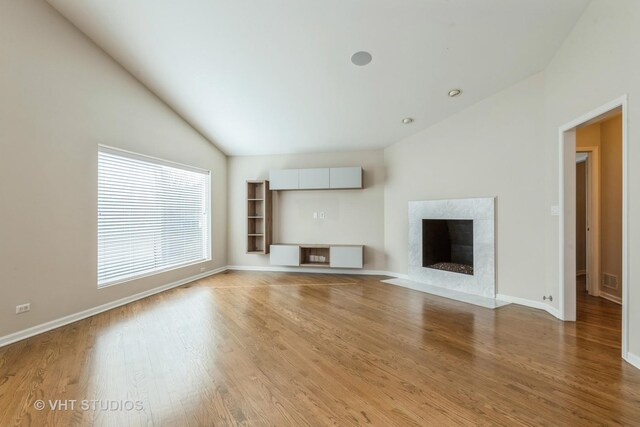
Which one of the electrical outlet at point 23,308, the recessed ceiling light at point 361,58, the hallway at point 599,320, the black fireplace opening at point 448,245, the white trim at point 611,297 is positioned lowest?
the hallway at point 599,320

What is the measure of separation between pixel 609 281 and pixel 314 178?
4712 mm

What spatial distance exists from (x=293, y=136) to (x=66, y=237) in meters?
3.52

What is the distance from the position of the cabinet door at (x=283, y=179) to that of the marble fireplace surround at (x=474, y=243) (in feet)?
7.49

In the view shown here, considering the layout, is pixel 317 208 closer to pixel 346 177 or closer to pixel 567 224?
pixel 346 177

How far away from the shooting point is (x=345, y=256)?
5242 millimetres

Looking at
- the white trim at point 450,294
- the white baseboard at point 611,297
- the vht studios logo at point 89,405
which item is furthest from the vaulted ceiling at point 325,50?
the vht studios logo at point 89,405

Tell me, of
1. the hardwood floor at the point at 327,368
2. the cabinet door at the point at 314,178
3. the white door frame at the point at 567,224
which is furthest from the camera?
the cabinet door at the point at 314,178

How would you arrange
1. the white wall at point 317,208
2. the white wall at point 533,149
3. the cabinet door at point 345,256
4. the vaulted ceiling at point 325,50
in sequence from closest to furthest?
the white wall at point 533,149 < the vaulted ceiling at point 325,50 < the cabinet door at point 345,256 < the white wall at point 317,208

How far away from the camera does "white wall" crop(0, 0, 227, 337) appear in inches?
102

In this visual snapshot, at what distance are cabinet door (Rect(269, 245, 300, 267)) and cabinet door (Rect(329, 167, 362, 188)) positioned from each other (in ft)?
4.88

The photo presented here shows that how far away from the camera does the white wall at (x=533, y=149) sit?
218 cm

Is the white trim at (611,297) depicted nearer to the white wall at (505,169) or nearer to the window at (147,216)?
the white wall at (505,169)

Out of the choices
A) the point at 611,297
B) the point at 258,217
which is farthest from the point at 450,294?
the point at 258,217

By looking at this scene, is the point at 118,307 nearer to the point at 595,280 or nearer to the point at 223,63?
the point at 223,63
